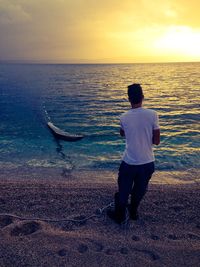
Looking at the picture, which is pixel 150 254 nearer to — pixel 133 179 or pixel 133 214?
pixel 133 214

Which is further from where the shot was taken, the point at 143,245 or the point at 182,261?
the point at 143,245

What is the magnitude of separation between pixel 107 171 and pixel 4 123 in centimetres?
1421

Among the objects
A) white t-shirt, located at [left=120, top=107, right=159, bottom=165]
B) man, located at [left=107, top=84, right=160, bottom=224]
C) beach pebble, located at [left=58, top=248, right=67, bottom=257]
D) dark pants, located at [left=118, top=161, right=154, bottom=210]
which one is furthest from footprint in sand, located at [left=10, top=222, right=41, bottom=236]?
white t-shirt, located at [left=120, top=107, right=159, bottom=165]

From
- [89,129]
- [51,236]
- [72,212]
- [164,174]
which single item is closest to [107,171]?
[164,174]

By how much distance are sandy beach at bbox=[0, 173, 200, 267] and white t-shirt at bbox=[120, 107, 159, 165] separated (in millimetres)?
1619

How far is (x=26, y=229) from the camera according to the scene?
6195 millimetres

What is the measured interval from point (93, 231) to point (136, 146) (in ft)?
6.85

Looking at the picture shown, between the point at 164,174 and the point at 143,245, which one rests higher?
the point at 143,245

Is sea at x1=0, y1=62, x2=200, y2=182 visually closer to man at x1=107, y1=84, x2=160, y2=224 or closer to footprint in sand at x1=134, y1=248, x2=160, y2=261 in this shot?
man at x1=107, y1=84, x2=160, y2=224

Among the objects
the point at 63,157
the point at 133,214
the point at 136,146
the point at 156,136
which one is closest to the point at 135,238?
the point at 133,214

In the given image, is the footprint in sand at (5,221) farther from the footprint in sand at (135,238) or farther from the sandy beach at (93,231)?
the footprint in sand at (135,238)

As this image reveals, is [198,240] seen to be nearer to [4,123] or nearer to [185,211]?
[185,211]

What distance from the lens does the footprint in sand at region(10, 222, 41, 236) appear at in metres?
5.98

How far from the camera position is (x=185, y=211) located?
7098mm
